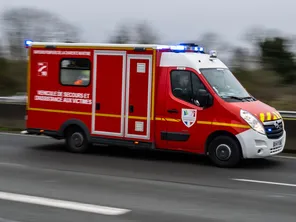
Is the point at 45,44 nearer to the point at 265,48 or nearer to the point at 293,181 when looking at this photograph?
the point at 293,181

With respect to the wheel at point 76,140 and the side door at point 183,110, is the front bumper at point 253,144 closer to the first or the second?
the side door at point 183,110

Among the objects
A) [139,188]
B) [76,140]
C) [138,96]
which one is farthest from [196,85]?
[76,140]

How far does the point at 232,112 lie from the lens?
415 inches

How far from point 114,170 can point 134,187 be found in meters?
1.72

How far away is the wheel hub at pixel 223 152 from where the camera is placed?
1070 cm

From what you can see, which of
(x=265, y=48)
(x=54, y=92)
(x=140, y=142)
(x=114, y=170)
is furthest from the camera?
(x=265, y=48)

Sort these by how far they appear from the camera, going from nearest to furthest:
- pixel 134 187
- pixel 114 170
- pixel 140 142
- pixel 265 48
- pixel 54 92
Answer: pixel 134 187
pixel 114 170
pixel 140 142
pixel 54 92
pixel 265 48

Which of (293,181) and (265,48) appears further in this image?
(265,48)

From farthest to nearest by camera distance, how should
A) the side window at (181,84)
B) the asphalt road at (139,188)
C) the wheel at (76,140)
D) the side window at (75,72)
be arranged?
the wheel at (76,140) → the side window at (75,72) → the side window at (181,84) → the asphalt road at (139,188)

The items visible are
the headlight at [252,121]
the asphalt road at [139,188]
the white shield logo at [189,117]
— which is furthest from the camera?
the white shield logo at [189,117]

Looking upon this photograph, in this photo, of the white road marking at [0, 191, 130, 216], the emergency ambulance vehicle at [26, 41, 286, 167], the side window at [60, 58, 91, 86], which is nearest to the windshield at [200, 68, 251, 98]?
the emergency ambulance vehicle at [26, 41, 286, 167]

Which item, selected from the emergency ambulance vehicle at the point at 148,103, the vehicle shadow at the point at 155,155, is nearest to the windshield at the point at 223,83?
the emergency ambulance vehicle at the point at 148,103

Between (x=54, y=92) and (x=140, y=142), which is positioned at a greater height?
(x=54, y=92)

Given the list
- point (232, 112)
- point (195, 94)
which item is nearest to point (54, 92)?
point (195, 94)
